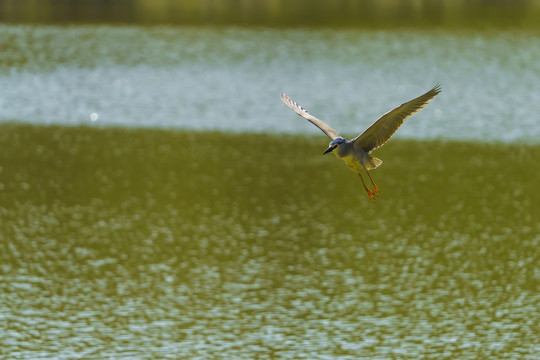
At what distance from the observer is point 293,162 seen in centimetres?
2894

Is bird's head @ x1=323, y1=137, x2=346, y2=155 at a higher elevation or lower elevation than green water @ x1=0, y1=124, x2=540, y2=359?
lower

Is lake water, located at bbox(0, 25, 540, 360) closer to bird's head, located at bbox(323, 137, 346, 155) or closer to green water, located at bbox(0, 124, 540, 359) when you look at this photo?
green water, located at bbox(0, 124, 540, 359)

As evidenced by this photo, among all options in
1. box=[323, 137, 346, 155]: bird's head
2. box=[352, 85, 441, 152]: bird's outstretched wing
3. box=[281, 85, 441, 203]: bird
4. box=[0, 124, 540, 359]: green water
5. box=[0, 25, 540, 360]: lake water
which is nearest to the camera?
box=[323, 137, 346, 155]: bird's head

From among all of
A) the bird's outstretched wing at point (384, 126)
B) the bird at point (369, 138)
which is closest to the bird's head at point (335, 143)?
the bird at point (369, 138)

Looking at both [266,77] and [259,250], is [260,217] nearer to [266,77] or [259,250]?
[259,250]

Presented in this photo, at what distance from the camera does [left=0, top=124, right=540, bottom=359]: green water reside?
17328 millimetres

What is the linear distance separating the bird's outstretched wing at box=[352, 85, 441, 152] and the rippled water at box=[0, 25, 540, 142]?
20650mm

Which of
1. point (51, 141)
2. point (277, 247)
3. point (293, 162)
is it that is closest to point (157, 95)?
point (51, 141)

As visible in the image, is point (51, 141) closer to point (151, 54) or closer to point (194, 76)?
point (194, 76)

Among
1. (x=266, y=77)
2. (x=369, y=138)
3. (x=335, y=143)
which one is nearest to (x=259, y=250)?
(x=369, y=138)

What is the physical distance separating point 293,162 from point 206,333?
12121 mm

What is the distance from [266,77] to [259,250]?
2064 cm

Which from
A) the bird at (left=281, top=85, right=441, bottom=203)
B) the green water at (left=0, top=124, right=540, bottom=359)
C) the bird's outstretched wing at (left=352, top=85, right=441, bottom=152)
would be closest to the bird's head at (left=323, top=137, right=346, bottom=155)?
the bird at (left=281, top=85, right=441, bottom=203)

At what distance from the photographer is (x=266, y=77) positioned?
41.4m
